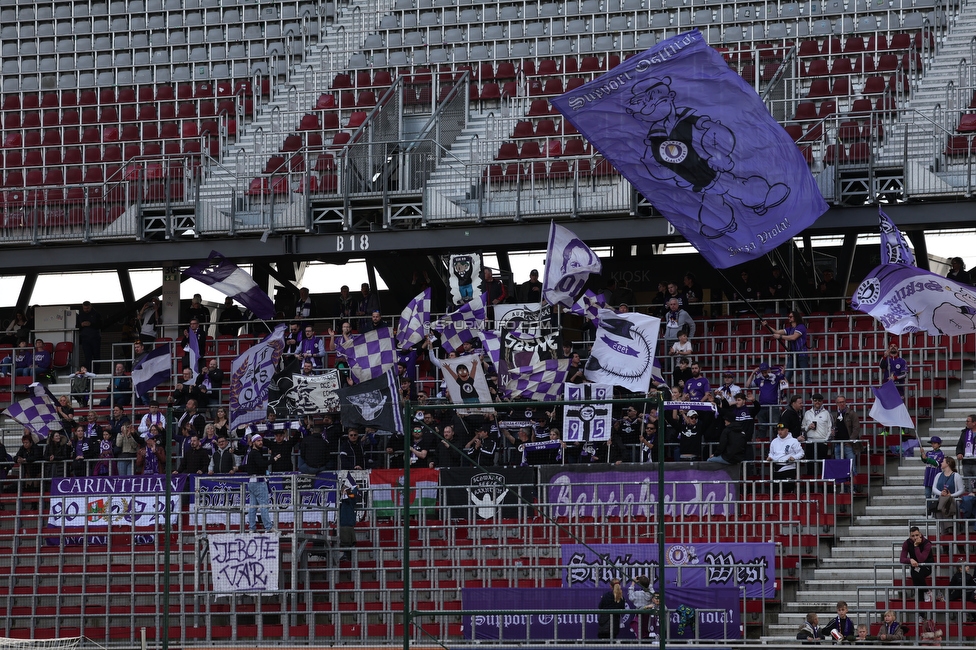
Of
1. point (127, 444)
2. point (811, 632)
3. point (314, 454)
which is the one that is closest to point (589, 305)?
point (314, 454)

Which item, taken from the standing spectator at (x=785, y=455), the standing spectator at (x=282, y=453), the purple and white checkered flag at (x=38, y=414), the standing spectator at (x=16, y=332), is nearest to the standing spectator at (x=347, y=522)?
the standing spectator at (x=282, y=453)

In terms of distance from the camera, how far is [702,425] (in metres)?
20.4

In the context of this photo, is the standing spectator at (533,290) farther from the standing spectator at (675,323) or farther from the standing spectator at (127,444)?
the standing spectator at (127,444)

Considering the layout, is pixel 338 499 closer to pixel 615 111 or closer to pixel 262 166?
pixel 615 111

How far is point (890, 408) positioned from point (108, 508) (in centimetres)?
1074

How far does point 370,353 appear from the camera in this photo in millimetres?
22812

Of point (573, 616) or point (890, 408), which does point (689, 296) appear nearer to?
point (890, 408)

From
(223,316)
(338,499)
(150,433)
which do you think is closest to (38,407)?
(150,433)

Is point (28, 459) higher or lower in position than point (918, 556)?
higher

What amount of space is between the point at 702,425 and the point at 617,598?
14.3 ft

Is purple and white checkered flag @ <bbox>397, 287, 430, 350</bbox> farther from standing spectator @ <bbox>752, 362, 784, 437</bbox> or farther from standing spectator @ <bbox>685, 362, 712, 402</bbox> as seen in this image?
standing spectator @ <bbox>752, 362, 784, 437</bbox>

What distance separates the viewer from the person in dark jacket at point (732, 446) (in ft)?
64.6

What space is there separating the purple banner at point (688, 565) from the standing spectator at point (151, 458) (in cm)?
711

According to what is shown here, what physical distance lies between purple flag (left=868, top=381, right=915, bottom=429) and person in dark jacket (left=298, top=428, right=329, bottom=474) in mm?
7613
